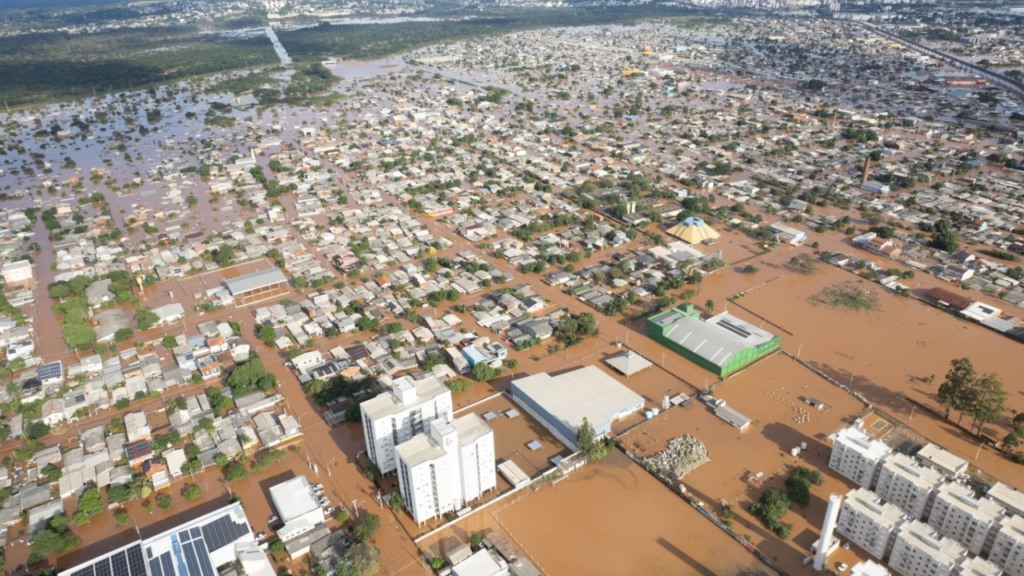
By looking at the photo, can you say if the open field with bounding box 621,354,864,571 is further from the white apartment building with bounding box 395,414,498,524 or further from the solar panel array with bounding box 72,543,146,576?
the solar panel array with bounding box 72,543,146,576

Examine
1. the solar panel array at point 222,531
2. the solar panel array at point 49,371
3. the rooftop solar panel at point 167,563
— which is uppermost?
the rooftop solar panel at point 167,563

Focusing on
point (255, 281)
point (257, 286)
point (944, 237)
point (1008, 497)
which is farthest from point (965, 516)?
point (255, 281)

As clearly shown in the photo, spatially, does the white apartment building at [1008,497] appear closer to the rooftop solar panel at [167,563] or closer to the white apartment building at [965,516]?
the white apartment building at [965,516]

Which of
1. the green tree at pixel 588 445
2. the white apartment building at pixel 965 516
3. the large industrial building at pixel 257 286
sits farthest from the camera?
the large industrial building at pixel 257 286

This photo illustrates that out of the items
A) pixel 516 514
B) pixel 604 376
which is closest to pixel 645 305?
pixel 604 376

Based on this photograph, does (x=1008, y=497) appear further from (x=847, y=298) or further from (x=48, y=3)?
(x=48, y=3)

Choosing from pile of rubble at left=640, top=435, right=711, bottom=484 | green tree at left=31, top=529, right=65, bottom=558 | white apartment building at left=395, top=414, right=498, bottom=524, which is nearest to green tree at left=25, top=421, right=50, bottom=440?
green tree at left=31, top=529, right=65, bottom=558

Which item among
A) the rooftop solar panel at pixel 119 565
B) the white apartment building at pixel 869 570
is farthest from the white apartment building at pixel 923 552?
the rooftop solar panel at pixel 119 565
